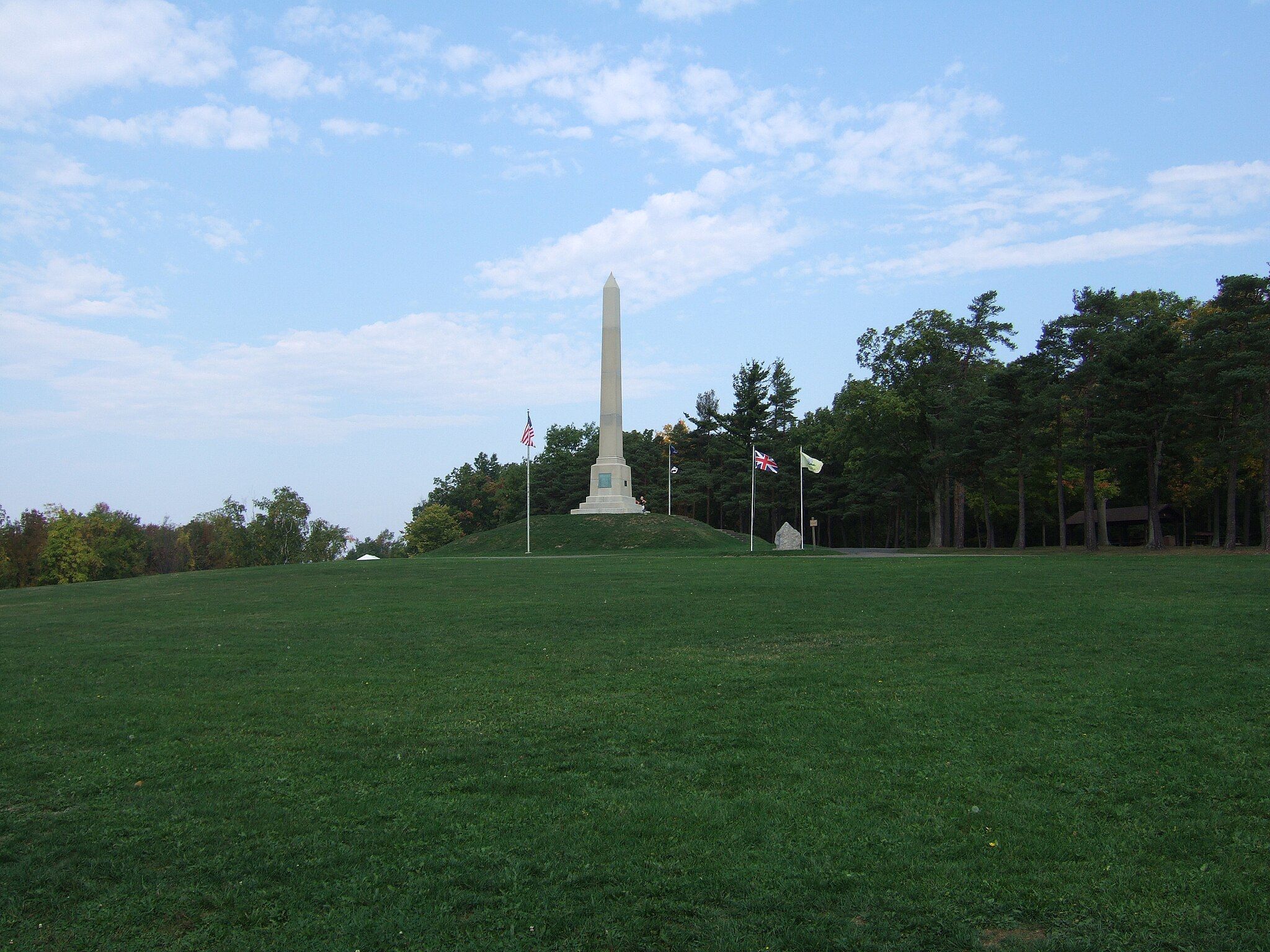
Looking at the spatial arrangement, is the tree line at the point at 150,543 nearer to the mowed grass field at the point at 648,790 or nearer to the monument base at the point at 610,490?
the monument base at the point at 610,490

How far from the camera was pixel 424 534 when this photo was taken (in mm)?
102375

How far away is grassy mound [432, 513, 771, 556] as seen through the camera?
55844 mm

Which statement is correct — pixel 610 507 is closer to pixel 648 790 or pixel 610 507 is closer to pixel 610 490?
pixel 610 490

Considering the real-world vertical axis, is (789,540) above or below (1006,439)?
below

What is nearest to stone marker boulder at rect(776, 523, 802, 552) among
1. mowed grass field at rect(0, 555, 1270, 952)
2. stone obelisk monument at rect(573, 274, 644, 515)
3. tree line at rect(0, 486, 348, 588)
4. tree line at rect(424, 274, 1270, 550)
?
tree line at rect(424, 274, 1270, 550)

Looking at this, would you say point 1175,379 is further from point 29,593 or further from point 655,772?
point 29,593

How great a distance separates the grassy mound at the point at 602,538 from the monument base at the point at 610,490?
1391 millimetres

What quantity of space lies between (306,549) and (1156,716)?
99487 millimetres

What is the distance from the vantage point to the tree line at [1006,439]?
3975 centimetres

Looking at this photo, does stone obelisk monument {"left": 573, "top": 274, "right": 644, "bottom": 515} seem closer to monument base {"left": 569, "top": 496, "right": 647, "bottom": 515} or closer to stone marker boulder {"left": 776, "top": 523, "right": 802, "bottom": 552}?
monument base {"left": 569, "top": 496, "right": 647, "bottom": 515}

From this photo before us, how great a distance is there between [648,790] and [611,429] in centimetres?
5858

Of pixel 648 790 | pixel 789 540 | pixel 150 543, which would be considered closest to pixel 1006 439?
pixel 789 540

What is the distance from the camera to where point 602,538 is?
58.7m

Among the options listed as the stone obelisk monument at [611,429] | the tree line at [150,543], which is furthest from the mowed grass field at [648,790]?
the tree line at [150,543]
